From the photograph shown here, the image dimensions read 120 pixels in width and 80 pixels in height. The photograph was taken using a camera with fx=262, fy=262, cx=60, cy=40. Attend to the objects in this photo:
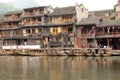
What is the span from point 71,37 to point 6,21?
2770 cm

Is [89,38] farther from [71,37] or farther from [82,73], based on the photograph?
[82,73]

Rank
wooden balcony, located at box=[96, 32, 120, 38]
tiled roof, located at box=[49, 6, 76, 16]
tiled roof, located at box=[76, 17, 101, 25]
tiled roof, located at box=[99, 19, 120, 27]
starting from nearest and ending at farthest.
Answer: wooden balcony, located at box=[96, 32, 120, 38]
tiled roof, located at box=[99, 19, 120, 27]
tiled roof, located at box=[76, 17, 101, 25]
tiled roof, located at box=[49, 6, 76, 16]

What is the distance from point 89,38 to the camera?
72.9m

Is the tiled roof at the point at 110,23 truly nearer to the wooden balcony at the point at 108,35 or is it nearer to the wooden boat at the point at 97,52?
the wooden balcony at the point at 108,35

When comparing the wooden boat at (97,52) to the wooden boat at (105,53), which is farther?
the wooden boat at (97,52)

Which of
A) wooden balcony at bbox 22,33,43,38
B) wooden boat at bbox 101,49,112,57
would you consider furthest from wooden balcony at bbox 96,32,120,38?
wooden balcony at bbox 22,33,43,38

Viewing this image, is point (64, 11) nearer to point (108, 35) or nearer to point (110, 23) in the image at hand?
point (110, 23)

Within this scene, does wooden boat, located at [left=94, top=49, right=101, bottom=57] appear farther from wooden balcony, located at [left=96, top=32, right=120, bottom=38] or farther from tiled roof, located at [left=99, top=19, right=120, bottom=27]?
tiled roof, located at [left=99, top=19, right=120, bottom=27]

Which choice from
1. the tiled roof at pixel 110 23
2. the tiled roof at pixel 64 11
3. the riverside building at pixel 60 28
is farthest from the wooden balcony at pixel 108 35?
the tiled roof at pixel 64 11

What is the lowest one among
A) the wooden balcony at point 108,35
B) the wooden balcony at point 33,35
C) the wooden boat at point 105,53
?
the wooden boat at point 105,53

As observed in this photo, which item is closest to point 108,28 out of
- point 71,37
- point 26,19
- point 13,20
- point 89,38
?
point 89,38

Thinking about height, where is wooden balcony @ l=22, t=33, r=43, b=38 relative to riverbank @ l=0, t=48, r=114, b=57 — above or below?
above

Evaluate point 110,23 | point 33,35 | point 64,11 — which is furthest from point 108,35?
point 33,35

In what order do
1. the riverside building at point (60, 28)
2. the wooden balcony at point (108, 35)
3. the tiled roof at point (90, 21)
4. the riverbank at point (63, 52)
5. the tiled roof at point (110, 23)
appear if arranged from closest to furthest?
1. the riverbank at point (63, 52)
2. the wooden balcony at point (108, 35)
3. the tiled roof at point (110, 23)
4. the riverside building at point (60, 28)
5. the tiled roof at point (90, 21)
